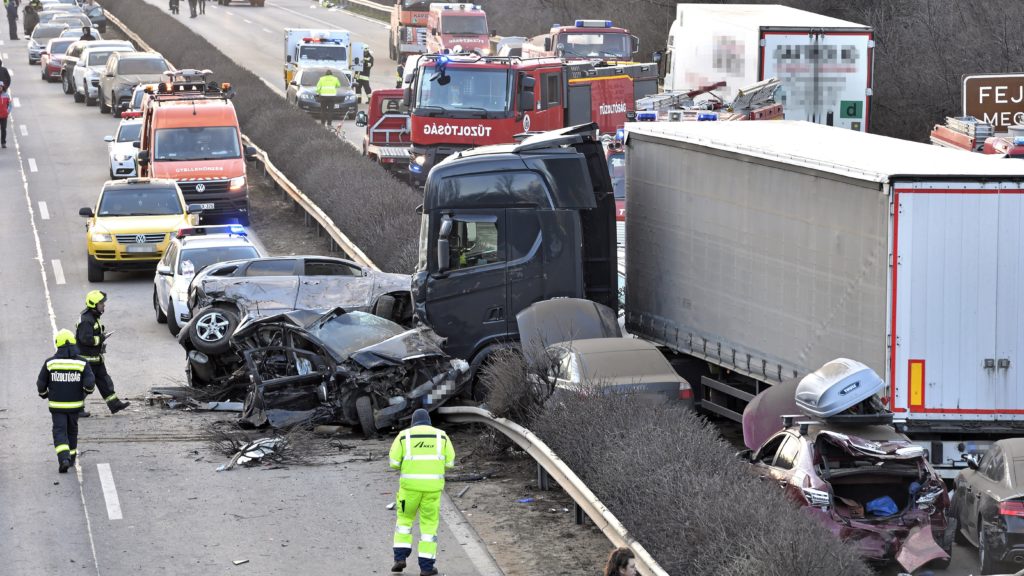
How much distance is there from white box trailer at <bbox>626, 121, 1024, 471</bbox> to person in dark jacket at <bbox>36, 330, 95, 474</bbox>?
6383mm

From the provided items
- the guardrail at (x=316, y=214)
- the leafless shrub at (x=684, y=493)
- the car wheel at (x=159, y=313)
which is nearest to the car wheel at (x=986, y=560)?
the leafless shrub at (x=684, y=493)

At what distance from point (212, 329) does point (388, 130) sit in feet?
53.1

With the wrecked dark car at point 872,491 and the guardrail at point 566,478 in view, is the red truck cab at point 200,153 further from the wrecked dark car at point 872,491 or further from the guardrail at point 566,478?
the wrecked dark car at point 872,491

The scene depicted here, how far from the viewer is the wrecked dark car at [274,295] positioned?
718 inches

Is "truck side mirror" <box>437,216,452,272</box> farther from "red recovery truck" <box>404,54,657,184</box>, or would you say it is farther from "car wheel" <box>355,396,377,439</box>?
"red recovery truck" <box>404,54,657,184</box>

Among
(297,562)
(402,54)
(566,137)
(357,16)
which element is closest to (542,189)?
(566,137)

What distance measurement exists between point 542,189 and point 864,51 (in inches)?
534

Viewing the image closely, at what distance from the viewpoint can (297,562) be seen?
11781 millimetres

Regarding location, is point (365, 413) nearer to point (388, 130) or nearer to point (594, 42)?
point (388, 130)

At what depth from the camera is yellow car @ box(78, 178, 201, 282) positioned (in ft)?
85.9

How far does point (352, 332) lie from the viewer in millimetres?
16578

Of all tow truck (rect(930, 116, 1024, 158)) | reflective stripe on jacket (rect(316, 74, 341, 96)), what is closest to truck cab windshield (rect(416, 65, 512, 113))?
tow truck (rect(930, 116, 1024, 158))

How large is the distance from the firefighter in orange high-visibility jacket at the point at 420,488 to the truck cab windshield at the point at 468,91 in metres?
17.6

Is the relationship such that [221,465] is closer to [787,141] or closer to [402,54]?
[787,141]
